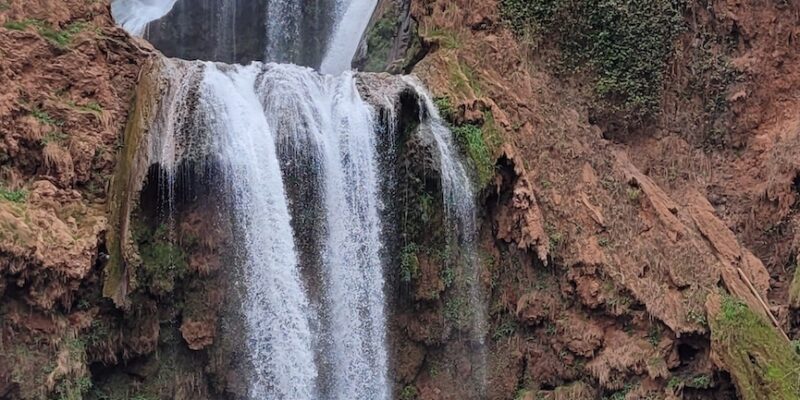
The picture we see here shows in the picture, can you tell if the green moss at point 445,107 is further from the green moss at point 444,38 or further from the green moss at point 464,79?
the green moss at point 444,38

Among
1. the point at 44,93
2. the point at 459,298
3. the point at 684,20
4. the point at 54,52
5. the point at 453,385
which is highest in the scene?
the point at 684,20

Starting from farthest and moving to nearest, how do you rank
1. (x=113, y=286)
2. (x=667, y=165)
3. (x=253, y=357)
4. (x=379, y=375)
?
1. (x=667, y=165)
2. (x=379, y=375)
3. (x=253, y=357)
4. (x=113, y=286)

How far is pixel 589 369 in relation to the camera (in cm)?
1320

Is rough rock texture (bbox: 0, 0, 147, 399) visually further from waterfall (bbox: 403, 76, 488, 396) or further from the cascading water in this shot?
waterfall (bbox: 403, 76, 488, 396)

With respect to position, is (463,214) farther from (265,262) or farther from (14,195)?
(14,195)

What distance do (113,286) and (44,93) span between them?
3119 millimetres

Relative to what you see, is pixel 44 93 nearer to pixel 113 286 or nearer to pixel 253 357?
pixel 113 286

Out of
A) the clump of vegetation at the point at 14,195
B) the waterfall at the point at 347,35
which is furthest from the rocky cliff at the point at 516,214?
the waterfall at the point at 347,35

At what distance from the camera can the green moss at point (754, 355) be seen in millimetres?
11188

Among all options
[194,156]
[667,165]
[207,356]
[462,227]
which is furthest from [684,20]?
[207,356]

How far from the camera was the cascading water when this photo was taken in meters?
12.1

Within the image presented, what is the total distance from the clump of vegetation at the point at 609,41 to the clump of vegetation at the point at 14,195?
9545mm

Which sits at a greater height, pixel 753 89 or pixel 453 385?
pixel 753 89

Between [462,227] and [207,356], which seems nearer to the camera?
[207,356]
